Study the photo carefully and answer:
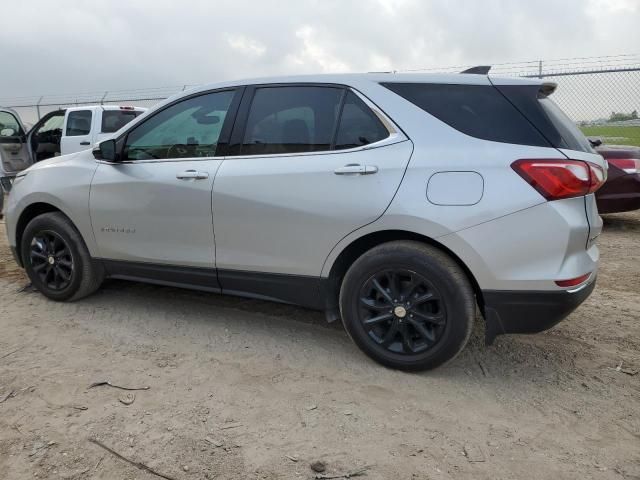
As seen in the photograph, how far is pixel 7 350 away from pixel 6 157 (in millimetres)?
6742

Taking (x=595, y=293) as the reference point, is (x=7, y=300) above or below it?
below

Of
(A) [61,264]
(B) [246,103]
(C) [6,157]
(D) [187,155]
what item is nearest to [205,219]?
(D) [187,155]

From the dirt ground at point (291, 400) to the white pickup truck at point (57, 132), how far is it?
6.34m

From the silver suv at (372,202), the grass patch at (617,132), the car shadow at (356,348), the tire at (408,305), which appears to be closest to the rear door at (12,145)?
the car shadow at (356,348)

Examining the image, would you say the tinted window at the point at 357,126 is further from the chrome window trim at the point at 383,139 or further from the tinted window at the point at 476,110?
the tinted window at the point at 476,110

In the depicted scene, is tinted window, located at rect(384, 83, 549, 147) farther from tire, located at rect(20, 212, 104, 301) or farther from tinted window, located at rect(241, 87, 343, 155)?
tire, located at rect(20, 212, 104, 301)

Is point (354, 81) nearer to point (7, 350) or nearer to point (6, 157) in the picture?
point (7, 350)

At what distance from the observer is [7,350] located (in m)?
3.49

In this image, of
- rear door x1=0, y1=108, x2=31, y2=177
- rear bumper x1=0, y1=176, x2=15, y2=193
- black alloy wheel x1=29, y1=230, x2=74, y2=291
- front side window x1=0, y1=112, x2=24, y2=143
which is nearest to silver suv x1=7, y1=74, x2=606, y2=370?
black alloy wheel x1=29, y1=230, x2=74, y2=291

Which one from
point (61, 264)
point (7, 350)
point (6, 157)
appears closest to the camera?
point (7, 350)

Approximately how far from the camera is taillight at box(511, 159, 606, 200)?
2.69m

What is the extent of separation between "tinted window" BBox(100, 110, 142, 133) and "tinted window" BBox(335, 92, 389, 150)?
829 centimetres

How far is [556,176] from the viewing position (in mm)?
2688

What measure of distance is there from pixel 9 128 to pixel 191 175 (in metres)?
7.70
